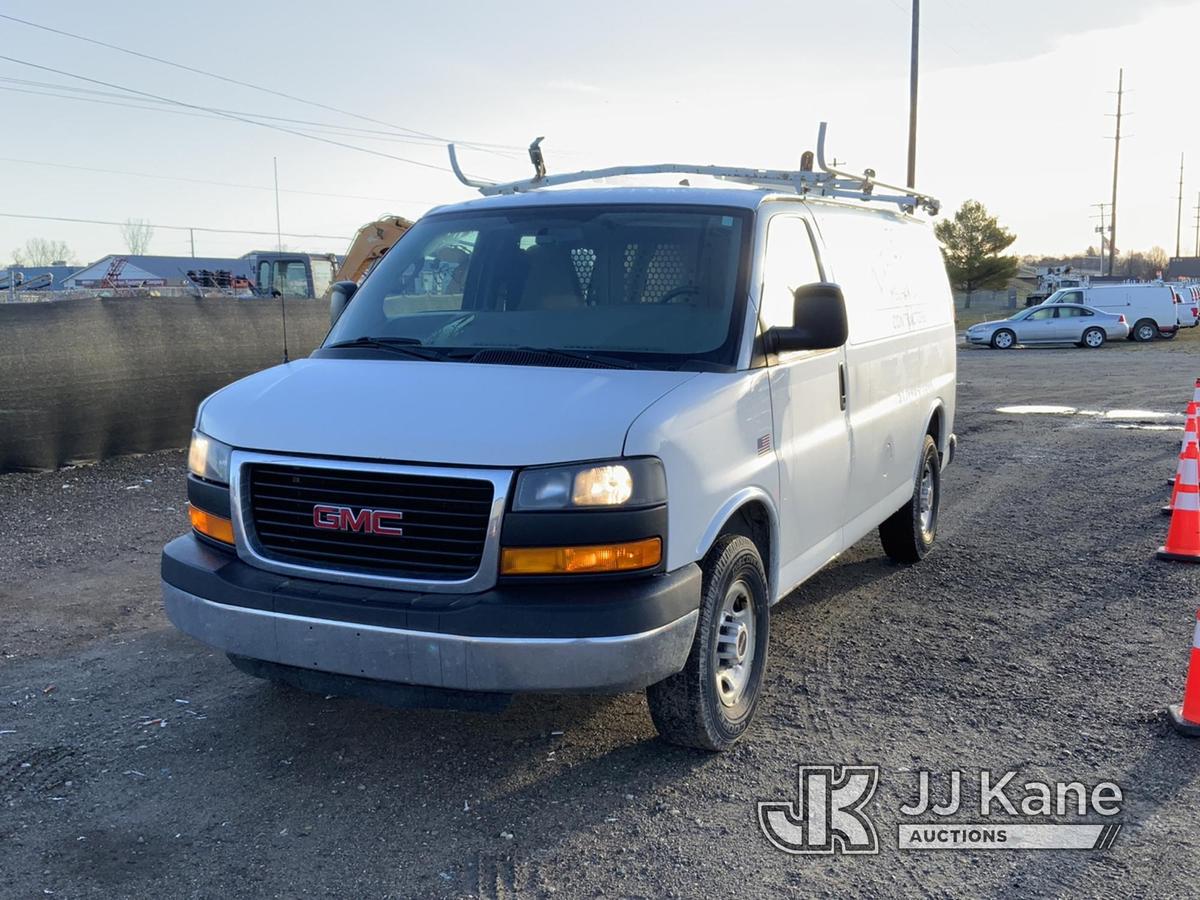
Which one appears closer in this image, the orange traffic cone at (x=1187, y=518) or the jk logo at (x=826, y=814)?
the jk logo at (x=826, y=814)

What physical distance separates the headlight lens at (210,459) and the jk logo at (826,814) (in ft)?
7.45

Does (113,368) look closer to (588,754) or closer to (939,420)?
(939,420)

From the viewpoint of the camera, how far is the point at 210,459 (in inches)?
163

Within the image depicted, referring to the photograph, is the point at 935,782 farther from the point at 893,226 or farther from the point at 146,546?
the point at 146,546

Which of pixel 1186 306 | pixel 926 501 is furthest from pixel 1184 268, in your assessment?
pixel 926 501

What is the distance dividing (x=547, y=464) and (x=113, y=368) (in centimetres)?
828

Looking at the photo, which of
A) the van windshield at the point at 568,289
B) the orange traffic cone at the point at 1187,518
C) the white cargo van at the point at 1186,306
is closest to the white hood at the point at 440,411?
the van windshield at the point at 568,289

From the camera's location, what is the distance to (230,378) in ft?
38.9

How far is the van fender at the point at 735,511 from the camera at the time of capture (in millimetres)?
3977

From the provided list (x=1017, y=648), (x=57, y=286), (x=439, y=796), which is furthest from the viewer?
(x=57, y=286)

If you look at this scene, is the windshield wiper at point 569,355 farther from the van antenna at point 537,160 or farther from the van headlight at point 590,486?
the van antenna at point 537,160

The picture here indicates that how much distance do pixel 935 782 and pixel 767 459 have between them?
1.36 metres

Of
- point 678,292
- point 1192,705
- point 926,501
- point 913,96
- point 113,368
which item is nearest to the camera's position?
point 1192,705

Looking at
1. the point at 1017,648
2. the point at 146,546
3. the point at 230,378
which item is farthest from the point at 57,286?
the point at 1017,648
